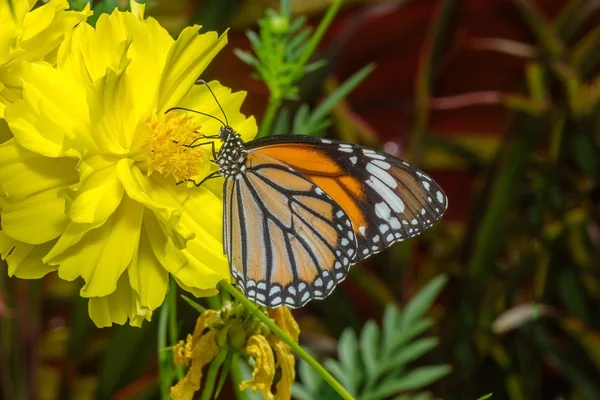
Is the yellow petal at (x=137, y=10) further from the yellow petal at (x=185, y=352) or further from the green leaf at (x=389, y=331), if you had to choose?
the green leaf at (x=389, y=331)

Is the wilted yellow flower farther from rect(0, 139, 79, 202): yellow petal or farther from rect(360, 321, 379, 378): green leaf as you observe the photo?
rect(360, 321, 379, 378): green leaf

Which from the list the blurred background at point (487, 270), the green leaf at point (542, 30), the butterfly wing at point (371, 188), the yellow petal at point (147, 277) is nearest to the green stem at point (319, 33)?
the butterfly wing at point (371, 188)

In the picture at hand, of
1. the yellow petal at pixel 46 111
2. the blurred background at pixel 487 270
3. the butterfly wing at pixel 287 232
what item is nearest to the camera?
the yellow petal at pixel 46 111

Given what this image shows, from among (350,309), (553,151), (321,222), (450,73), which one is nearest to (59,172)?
(321,222)

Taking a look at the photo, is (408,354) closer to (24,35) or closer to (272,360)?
(272,360)

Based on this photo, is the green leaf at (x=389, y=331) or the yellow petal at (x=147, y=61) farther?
the green leaf at (x=389, y=331)

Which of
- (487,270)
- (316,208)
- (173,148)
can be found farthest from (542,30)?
(173,148)

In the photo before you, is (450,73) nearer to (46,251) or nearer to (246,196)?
(246,196)
